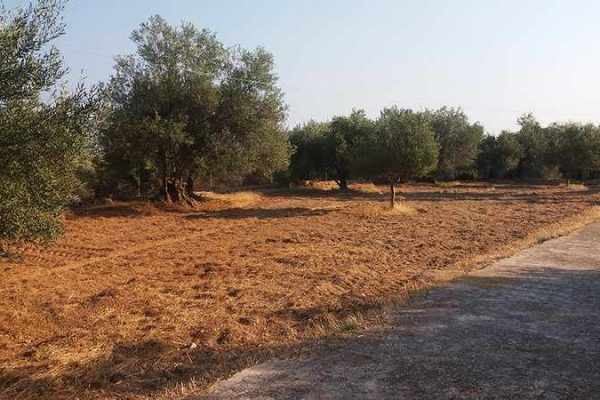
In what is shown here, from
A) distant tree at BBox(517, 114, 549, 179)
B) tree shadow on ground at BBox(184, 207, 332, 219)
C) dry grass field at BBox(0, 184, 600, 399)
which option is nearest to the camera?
dry grass field at BBox(0, 184, 600, 399)

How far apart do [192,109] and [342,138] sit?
2060cm

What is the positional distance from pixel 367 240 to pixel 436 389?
12921mm

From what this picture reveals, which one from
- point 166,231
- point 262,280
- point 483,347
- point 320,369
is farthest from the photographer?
point 166,231

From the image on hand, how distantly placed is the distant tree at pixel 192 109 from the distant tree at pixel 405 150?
18.1 feet

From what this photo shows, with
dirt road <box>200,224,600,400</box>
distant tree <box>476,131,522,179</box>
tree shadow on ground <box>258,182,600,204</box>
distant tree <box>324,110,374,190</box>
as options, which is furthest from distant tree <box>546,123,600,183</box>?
dirt road <box>200,224,600,400</box>

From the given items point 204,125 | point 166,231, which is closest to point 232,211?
point 204,125

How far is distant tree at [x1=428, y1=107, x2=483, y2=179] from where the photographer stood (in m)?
55.3

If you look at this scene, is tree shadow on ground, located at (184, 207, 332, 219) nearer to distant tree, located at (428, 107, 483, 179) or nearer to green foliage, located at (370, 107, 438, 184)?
green foliage, located at (370, 107, 438, 184)

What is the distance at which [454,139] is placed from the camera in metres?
55.2

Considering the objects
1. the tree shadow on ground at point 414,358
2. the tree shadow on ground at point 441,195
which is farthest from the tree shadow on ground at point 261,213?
the tree shadow on ground at point 414,358

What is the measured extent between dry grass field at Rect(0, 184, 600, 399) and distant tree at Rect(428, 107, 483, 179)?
3111 cm

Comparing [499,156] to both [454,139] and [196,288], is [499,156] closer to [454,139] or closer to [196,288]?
[454,139]

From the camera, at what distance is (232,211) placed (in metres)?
28.8

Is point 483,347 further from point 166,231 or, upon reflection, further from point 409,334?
point 166,231
